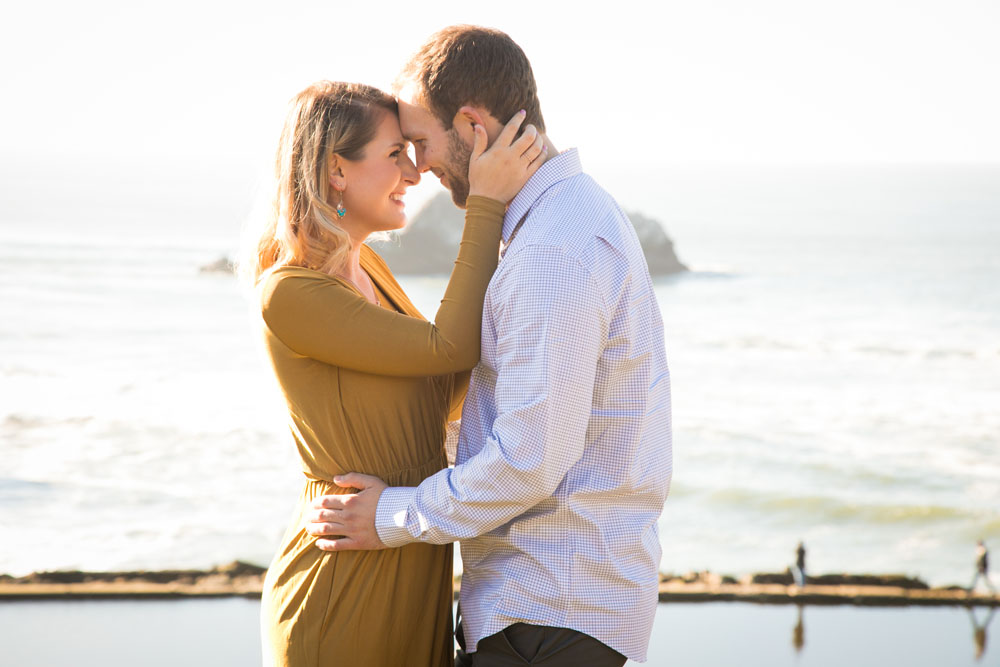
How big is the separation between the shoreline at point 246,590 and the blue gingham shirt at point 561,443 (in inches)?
85.4

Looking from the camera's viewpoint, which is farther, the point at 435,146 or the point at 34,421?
the point at 34,421

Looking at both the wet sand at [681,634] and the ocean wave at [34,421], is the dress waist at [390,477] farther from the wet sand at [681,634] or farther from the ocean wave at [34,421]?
the ocean wave at [34,421]

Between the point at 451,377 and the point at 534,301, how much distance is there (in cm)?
42

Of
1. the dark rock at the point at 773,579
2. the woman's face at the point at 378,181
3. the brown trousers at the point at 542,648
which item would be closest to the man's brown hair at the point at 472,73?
the woman's face at the point at 378,181

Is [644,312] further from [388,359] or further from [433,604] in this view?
[433,604]

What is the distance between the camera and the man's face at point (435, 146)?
1.46 m

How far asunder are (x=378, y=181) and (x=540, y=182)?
0.98 feet

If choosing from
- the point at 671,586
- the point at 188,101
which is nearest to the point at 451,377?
the point at 671,586

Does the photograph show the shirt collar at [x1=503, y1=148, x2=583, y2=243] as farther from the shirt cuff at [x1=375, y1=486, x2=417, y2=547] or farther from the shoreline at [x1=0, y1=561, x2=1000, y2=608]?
the shoreline at [x1=0, y1=561, x2=1000, y2=608]

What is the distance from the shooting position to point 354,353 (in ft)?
4.60

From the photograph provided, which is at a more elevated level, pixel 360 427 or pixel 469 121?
pixel 469 121

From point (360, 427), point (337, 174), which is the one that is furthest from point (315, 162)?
point (360, 427)

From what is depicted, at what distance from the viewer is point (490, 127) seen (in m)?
1.44

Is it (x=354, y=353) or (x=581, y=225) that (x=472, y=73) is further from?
(x=354, y=353)
